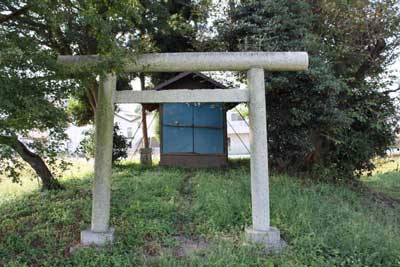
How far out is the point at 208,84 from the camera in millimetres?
10273

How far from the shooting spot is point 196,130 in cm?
1070

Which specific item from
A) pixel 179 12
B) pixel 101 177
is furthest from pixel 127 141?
pixel 101 177

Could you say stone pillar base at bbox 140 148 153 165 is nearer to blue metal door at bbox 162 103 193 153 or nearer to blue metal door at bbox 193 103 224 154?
blue metal door at bbox 162 103 193 153

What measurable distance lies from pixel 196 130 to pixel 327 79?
5017 mm

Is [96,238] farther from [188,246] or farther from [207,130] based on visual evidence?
[207,130]

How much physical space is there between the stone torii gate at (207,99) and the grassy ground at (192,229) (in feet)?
1.10

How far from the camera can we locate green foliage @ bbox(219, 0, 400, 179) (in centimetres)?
712

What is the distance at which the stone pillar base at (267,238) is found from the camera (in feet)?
13.1

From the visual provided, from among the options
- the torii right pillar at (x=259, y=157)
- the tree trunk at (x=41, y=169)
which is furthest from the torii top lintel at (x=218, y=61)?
the tree trunk at (x=41, y=169)

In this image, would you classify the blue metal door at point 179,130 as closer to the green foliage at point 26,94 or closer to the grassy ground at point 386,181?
the grassy ground at point 386,181

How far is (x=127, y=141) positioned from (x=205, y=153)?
319 centimetres

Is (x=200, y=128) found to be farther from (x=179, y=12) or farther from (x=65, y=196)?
(x=65, y=196)

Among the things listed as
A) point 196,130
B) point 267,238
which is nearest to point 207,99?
point 267,238

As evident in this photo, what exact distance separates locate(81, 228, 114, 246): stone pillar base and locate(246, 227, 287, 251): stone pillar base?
182 cm
